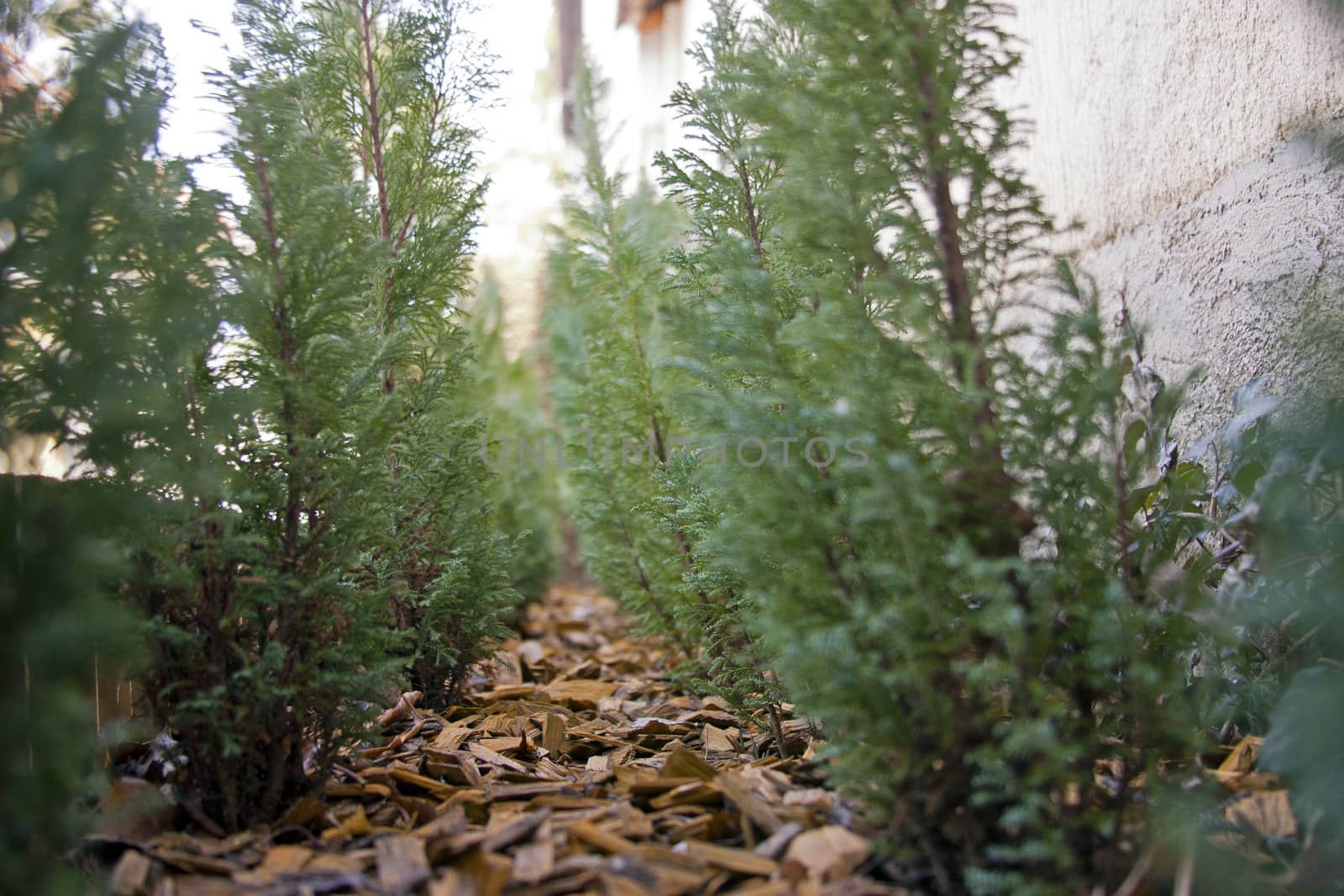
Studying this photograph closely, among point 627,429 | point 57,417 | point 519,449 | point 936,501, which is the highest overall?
point 519,449

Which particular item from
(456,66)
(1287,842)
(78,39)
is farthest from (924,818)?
(456,66)

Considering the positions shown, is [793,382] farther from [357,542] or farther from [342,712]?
[342,712]

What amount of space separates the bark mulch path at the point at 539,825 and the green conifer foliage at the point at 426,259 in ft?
1.23

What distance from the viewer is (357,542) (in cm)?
209

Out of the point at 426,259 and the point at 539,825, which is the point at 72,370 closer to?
the point at 539,825

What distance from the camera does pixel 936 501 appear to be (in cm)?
162

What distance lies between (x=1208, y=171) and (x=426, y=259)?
2.51 meters

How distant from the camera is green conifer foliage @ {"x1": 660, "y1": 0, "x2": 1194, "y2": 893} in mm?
1555

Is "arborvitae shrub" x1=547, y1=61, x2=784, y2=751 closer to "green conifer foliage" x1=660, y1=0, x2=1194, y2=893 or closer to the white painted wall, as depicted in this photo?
"green conifer foliage" x1=660, y1=0, x2=1194, y2=893

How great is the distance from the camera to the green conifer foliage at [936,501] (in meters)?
1.55

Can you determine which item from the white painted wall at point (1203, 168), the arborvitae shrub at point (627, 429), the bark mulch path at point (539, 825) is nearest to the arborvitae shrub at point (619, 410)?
the arborvitae shrub at point (627, 429)

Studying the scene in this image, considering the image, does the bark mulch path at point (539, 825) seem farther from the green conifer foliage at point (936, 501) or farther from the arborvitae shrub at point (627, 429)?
the arborvitae shrub at point (627, 429)

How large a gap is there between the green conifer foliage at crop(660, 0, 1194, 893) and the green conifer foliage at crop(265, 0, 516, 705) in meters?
1.30

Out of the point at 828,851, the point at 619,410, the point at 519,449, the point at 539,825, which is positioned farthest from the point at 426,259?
the point at 519,449
